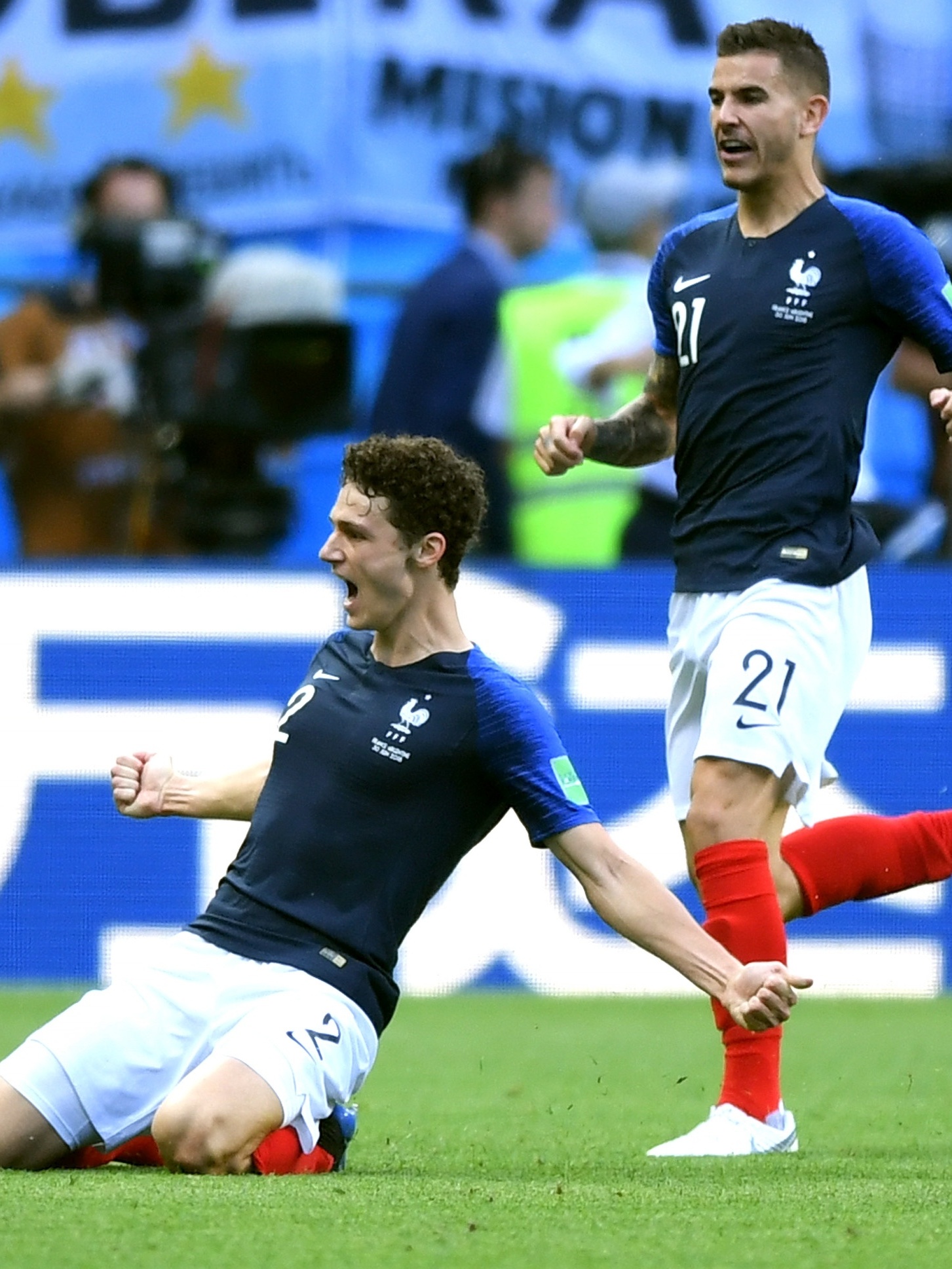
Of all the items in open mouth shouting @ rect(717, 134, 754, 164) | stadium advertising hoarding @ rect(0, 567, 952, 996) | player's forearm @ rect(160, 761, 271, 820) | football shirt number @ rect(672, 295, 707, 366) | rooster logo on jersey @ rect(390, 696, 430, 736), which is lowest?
stadium advertising hoarding @ rect(0, 567, 952, 996)

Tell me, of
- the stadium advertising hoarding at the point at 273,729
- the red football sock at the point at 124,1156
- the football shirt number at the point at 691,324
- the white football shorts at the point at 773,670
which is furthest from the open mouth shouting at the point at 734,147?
the stadium advertising hoarding at the point at 273,729

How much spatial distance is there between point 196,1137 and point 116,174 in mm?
5735

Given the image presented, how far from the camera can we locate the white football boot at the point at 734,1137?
438 cm

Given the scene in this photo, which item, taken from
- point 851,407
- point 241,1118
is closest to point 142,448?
point 851,407

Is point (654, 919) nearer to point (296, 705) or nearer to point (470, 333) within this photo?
point (296, 705)

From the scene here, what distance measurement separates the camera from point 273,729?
8055 mm

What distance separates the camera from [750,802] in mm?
4562

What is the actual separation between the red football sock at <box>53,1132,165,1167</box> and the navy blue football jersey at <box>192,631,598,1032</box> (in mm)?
387

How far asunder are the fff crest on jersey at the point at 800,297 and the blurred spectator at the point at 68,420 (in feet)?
14.0

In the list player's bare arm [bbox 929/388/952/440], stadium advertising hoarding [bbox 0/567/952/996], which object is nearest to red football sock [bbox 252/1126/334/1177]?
player's bare arm [bbox 929/388/952/440]

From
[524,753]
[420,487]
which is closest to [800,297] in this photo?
[420,487]

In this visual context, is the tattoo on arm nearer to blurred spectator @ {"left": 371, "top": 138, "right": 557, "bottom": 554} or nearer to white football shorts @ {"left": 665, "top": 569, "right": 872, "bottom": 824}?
white football shorts @ {"left": 665, "top": 569, "right": 872, "bottom": 824}

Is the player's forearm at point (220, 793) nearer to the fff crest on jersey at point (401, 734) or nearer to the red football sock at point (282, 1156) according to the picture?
the fff crest on jersey at point (401, 734)

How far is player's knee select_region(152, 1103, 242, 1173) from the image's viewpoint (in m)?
3.97
